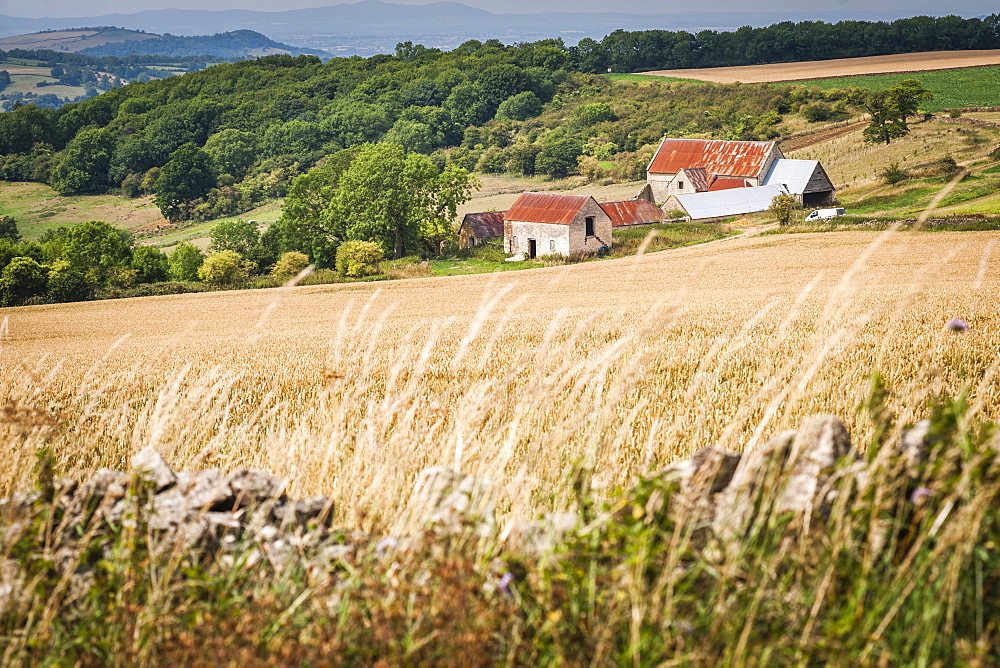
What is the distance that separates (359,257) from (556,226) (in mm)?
13832

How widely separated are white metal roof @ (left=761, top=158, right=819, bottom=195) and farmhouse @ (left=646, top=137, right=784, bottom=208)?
657mm

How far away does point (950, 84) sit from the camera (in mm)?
98938

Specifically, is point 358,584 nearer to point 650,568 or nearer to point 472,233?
point 650,568

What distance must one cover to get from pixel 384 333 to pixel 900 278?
16.5 meters

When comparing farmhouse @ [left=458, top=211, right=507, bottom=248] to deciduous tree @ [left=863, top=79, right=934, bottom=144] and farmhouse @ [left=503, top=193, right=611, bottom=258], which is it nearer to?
farmhouse @ [left=503, top=193, right=611, bottom=258]

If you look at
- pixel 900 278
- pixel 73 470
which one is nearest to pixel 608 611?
pixel 73 470

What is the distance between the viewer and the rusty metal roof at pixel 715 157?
72.2 metres

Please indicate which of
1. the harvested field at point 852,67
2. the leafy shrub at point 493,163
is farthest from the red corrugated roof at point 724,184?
the harvested field at point 852,67

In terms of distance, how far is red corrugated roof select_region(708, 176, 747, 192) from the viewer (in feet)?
233

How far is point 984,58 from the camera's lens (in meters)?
114

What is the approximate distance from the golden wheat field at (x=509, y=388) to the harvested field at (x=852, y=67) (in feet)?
349

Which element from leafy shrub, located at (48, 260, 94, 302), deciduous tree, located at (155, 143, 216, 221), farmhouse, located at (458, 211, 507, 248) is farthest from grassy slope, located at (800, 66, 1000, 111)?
deciduous tree, located at (155, 143, 216, 221)

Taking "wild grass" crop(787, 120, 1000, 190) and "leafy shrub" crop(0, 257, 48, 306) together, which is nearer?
"leafy shrub" crop(0, 257, 48, 306)

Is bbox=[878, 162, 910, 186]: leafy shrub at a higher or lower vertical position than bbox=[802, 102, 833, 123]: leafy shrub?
lower
